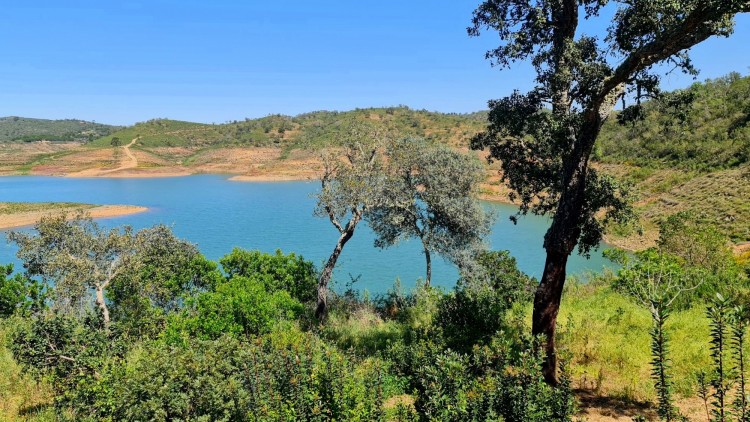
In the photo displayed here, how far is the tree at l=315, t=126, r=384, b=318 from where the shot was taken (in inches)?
596

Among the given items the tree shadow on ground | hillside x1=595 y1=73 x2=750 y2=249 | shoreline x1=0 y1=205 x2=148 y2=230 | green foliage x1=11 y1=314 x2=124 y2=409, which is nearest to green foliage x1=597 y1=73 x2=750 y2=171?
hillside x1=595 y1=73 x2=750 y2=249

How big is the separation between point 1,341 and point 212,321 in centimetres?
621

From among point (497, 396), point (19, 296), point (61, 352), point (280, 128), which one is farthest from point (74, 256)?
point (280, 128)

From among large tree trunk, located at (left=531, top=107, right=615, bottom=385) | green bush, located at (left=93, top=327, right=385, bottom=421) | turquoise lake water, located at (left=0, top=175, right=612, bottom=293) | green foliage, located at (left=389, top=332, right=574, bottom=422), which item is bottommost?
turquoise lake water, located at (left=0, top=175, right=612, bottom=293)

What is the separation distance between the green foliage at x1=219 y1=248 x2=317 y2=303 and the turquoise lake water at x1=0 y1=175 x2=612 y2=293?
234 centimetres

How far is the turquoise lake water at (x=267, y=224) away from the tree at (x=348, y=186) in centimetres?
90

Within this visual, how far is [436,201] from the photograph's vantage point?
1831cm

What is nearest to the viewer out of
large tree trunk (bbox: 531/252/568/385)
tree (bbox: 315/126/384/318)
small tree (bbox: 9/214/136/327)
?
large tree trunk (bbox: 531/252/568/385)

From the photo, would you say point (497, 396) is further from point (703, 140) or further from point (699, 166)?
point (703, 140)


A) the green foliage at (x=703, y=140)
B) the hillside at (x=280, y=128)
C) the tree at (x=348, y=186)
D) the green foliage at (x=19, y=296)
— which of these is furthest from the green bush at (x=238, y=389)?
the hillside at (x=280, y=128)

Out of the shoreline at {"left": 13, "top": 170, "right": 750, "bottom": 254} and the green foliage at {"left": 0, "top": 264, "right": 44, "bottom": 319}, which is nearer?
the green foliage at {"left": 0, "top": 264, "right": 44, "bottom": 319}

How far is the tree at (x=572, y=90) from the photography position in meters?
6.46

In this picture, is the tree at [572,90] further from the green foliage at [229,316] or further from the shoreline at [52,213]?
the shoreline at [52,213]

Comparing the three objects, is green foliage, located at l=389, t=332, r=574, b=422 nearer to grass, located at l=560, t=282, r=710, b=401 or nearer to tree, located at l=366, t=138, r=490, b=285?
grass, located at l=560, t=282, r=710, b=401
